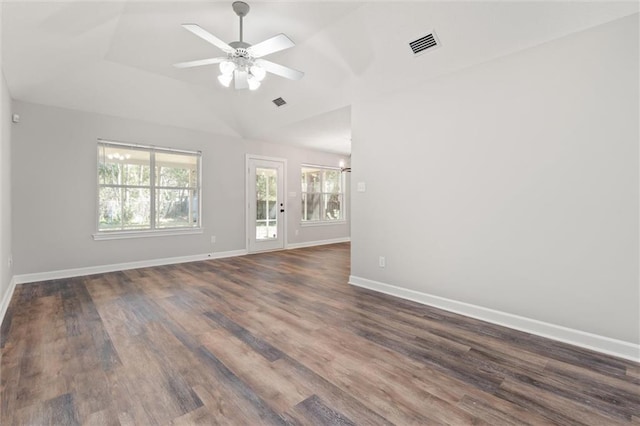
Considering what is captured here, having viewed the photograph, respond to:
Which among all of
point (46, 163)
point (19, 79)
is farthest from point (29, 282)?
point (19, 79)

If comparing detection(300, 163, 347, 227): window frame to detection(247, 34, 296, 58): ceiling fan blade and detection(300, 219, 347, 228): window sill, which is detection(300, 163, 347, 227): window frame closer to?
detection(300, 219, 347, 228): window sill

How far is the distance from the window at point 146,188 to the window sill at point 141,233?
54 mm

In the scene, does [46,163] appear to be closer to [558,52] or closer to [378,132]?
[378,132]

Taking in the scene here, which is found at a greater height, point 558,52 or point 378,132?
point 558,52

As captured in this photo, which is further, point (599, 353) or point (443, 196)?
point (443, 196)

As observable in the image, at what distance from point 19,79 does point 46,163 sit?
3.66 feet

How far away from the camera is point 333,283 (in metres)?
4.04

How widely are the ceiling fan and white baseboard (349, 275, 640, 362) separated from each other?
105 inches

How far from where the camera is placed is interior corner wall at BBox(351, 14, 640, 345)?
2.15 m

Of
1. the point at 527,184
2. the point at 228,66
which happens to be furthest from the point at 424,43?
the point at 228,66

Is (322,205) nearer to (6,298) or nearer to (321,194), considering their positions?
(321,194)

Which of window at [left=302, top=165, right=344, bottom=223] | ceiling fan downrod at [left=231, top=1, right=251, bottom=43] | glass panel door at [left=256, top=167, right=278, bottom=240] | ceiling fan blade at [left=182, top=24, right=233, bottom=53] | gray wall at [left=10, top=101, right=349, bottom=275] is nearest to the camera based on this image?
ceiling fan blade at [left=182, top=24, right=233, bottom=53]

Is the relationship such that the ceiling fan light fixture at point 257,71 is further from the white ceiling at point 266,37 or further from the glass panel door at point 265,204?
the glass panel door at point 265,204

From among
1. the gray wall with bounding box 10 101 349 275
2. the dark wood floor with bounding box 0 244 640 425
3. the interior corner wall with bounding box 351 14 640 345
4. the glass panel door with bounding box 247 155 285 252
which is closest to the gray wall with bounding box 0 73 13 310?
the dark wood floor with bounding box 0 244 640 425
